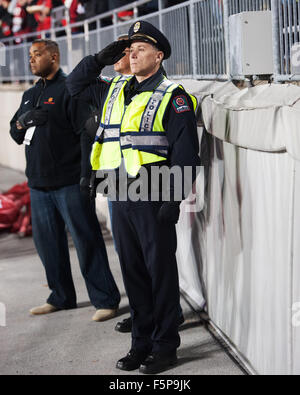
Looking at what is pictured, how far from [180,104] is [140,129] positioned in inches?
11.0

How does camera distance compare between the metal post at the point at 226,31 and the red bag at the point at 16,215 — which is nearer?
the metal post at the point at 226,31

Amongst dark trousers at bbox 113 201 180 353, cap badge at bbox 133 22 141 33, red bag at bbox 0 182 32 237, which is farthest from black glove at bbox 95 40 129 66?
red bag at bbox 0 182 32 237

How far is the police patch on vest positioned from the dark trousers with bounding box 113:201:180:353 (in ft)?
1.90

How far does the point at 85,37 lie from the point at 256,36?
783 centimetres

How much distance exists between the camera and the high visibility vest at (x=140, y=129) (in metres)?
4.72

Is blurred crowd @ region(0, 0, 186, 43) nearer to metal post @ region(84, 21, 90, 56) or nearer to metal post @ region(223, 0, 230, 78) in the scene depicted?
metal post @ region(84, 21, 90, 56)

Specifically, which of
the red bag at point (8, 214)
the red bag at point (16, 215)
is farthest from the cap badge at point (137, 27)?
the red bag at point (8, 214)

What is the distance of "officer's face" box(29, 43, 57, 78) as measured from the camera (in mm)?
6016

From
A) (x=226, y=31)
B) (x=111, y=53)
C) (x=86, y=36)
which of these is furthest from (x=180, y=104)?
(x=86, y=36)

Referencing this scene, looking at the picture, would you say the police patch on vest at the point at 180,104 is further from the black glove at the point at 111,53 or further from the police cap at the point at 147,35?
the black glove at the point at 111,53

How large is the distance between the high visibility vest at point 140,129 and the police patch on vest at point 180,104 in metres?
0.05

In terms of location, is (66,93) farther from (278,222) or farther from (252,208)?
(278,222)

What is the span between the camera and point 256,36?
513 centimetres

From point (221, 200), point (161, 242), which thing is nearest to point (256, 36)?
point (221, 200)
